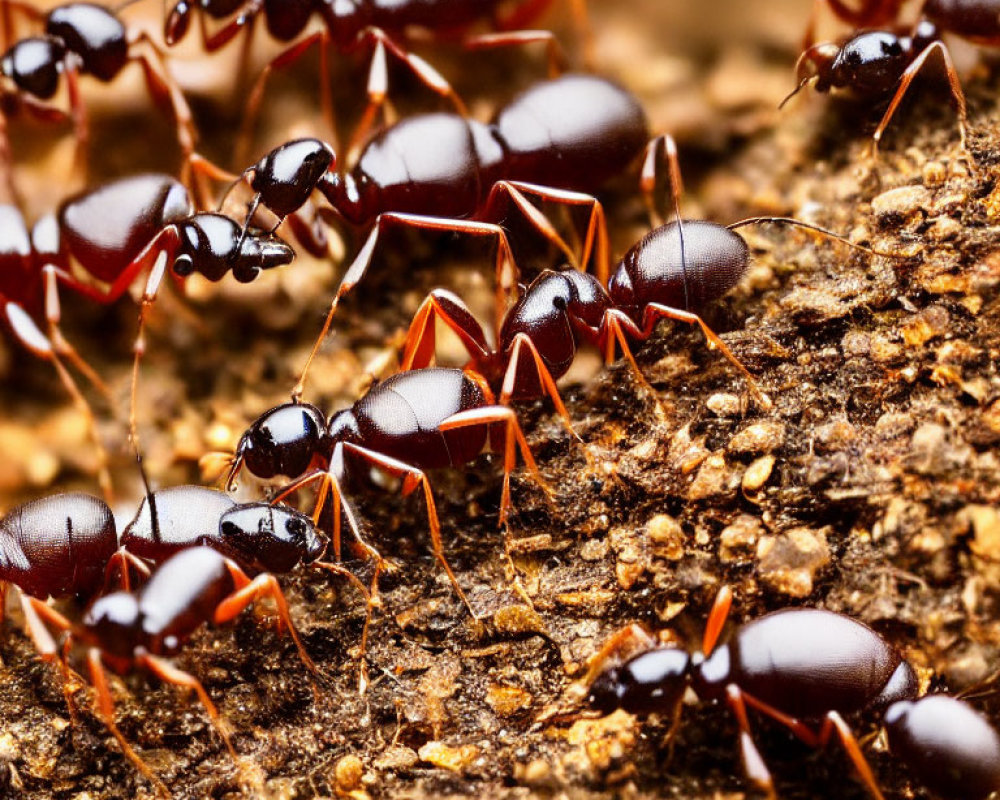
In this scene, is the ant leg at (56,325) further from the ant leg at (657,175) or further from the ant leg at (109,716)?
the ant leg at (657,175)

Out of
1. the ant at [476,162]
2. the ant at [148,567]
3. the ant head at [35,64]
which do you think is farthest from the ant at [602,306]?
the ant head at [35,64]

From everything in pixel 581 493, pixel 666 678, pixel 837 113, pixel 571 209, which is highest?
pixel 837 113

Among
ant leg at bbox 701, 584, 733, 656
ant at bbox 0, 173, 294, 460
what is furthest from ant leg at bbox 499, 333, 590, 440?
ant at bbox 0, 173, 294, 460

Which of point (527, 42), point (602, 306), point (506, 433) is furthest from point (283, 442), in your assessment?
point (527, 42)

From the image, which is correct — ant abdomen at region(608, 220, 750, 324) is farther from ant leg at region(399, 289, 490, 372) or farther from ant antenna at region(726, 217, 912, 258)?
ant leg at region(399, 289, 490, 372)

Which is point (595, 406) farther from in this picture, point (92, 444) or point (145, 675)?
point (92, 444)

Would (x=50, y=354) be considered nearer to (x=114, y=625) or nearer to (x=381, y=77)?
→ (x=114, y=625)

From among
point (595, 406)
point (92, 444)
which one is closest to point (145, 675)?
point (92, 444)
